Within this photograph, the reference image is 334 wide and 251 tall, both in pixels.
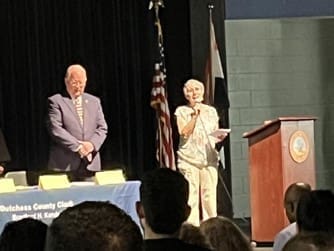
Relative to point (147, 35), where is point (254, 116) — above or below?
below

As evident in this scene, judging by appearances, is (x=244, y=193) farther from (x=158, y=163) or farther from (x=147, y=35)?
(x=147, y=35)

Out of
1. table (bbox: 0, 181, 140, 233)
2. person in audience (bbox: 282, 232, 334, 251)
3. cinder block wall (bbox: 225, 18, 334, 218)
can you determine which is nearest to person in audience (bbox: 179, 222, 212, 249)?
person in audience (bbox: 282, 232, 334, 251)

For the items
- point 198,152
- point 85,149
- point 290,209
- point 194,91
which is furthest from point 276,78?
point 290,209

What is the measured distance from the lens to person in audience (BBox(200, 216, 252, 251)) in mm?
2416

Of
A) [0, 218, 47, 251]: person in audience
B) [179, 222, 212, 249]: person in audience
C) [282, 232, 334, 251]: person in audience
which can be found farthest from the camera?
[179, 222, 212, 249]: person in audience

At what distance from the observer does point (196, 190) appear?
726cm

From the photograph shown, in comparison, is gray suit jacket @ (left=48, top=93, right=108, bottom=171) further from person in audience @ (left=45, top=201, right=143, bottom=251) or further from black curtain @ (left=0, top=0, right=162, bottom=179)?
person in audience @ (left=45, top=201, right=143, bottom=251)

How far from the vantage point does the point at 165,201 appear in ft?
7.83

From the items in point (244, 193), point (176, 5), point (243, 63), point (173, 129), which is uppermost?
point (176, 5)

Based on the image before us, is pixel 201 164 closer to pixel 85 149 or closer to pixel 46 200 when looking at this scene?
pixel 85 149

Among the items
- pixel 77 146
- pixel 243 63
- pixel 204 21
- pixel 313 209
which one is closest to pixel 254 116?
pixel 243 63

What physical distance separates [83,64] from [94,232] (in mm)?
7264

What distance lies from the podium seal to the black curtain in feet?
8.40

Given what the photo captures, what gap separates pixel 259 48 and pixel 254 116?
2.26ft
